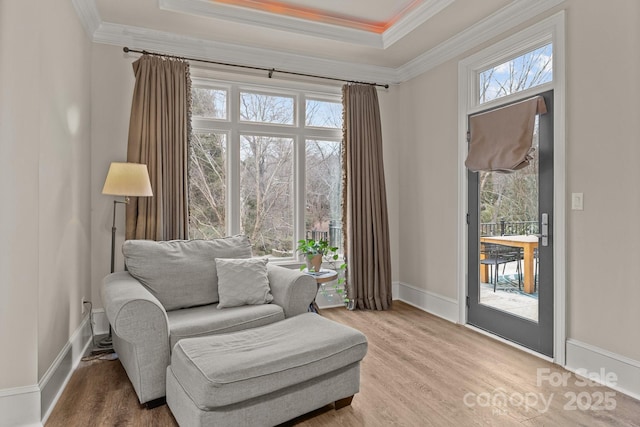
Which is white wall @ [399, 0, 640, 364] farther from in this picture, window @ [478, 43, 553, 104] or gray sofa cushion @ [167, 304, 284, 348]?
gray sofa cushion @ [167, 304, 284, 348]

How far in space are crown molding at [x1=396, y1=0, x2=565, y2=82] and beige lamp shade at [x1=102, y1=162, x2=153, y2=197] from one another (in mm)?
3007

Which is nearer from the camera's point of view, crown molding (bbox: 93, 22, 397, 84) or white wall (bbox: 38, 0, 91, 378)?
white wall (bbox: 38, 0, 91, 378)

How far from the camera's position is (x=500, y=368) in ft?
9.09

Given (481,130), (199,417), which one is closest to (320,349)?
(199,417)

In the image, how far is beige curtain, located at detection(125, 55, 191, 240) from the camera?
3438 mm

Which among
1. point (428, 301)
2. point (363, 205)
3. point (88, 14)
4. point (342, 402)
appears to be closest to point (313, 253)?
point (363, 205)

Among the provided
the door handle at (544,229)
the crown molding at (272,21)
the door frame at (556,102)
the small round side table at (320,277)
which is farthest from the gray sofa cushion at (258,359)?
the crown molding at (272,21)

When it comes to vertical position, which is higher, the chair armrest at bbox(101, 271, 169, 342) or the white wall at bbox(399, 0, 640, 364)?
the white wall at bbox(399, 0, 640, 364)

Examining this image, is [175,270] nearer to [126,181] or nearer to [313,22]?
[126,181]

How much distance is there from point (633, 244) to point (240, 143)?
331 cm

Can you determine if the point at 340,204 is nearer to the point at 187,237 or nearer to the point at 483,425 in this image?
the point at 187,237

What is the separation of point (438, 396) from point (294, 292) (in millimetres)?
1135

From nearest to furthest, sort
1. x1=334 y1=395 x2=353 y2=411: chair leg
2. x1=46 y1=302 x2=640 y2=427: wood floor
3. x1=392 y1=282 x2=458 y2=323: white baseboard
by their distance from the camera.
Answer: x1=46 y1=302 x2=640 y2=427: wood floor
x1=334 y1=395 x2=353 y2=411: chair leg
x1=392 y1=282 x2=458 y2=323: white baseboard

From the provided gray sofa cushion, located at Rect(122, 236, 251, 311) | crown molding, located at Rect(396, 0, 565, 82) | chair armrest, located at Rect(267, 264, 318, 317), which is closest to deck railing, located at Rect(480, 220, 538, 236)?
crown molding, located at Rect(396, 0, 565, 82)
